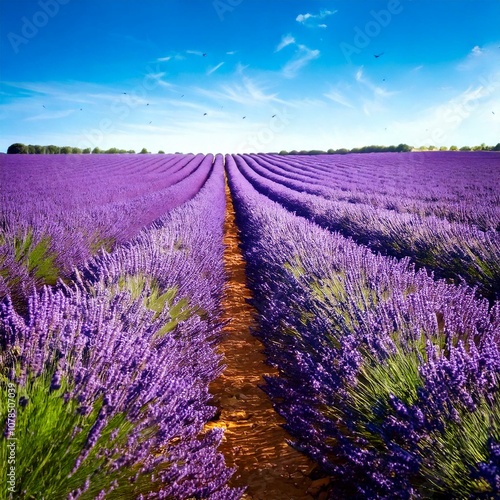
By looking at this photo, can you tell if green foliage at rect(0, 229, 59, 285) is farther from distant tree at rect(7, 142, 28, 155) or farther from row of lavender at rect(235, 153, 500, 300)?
distant tree at rect(7, 142, 28, 155)

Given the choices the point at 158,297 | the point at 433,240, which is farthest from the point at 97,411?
the point at 433,240

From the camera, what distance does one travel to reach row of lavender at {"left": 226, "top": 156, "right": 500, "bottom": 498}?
944 millimetres

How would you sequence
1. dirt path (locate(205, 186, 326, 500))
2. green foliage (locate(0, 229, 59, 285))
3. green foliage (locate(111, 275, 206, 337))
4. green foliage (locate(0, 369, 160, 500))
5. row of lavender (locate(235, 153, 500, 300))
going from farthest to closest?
1. green foliage (locate(0, 229, 59, 285))
2. row of lavender (locate(235, 153, 500, 300))
3. green foliage (locate(111, 275, 206, 337))
4. dirt path (locate(205, 186, 326, 500))
5. green foliage (locate(0, 369, 160, 500))

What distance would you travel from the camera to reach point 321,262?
249 centimetres

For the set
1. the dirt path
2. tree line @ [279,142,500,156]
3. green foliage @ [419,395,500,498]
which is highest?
tree line @ [279,142,500,156]

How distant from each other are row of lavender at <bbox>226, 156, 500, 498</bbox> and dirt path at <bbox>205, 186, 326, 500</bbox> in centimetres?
17

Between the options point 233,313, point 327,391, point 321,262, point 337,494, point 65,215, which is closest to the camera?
point 337,494

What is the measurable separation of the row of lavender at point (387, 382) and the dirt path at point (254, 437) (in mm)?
166

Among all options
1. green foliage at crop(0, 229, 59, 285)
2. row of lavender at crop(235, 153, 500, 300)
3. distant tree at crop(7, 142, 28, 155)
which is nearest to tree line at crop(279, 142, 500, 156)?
distant tree at crop(7, 142, 28, 155)

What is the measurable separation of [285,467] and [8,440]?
1.18m

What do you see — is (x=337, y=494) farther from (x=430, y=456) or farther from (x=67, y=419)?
(x=67, y=419)

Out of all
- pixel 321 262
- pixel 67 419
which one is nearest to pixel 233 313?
pixel 321 262

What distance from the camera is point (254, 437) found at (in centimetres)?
180

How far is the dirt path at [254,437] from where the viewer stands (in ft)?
4.92
